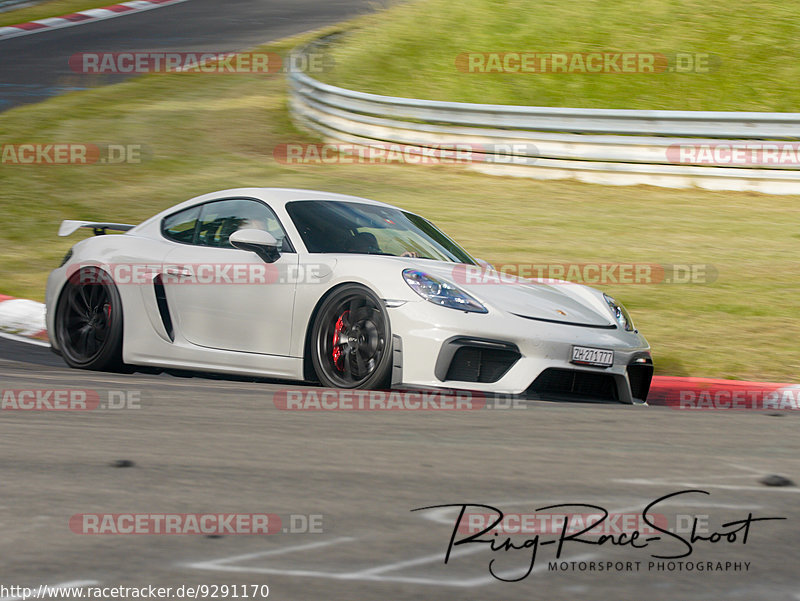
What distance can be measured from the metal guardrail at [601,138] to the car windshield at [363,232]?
736 centimetres

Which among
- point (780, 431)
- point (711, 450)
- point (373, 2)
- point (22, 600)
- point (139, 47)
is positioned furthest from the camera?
point (373, 2)

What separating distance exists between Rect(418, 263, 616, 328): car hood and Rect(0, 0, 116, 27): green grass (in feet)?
76.3

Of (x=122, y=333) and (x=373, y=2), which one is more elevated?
(x=373, y=2)

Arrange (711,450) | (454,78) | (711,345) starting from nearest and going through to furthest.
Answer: (711,450) → (711,345) → (454,78)

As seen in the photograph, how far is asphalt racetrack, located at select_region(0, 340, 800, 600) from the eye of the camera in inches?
109

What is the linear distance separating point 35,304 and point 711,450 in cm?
635

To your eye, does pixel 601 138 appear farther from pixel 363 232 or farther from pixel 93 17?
pixel 93 17

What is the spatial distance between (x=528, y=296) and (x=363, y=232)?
1.07m

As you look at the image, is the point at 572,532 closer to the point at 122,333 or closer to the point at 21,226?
the point at 122,333

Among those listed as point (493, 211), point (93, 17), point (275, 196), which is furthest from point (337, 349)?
point (93, 17)

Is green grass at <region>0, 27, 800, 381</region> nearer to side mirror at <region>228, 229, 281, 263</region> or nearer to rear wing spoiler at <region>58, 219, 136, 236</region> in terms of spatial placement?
rear wing spoiler at <region>58, 219, 136, 236</region>

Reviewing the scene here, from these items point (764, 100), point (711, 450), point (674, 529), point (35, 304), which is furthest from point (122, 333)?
point (764, 100)

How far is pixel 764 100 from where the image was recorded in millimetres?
15031

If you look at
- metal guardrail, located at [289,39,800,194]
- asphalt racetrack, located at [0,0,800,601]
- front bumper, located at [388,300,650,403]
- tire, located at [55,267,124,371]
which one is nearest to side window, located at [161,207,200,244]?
tire, located at [55,267,124,371]
